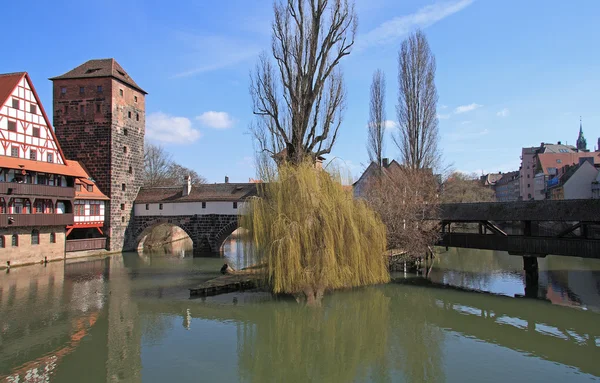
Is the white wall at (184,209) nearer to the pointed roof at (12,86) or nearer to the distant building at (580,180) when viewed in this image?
the pointed roof at (12,86)

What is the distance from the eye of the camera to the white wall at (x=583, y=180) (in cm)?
4034

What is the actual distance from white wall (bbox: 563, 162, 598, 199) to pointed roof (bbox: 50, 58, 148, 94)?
1523 inches

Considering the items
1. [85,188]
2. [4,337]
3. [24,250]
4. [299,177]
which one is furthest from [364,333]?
[85,188]

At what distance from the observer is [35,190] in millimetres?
21469

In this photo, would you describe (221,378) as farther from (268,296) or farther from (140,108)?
(140,108)

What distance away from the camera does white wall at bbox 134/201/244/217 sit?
27250 millimetres

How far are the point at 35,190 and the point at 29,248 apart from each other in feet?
9.39

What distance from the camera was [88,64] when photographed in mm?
28766

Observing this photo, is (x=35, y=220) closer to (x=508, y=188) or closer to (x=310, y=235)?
Result: (x=310, y=235)

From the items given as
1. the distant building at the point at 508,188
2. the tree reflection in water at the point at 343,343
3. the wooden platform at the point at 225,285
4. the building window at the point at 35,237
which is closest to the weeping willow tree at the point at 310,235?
the tree reflection in water at the point at 343,343

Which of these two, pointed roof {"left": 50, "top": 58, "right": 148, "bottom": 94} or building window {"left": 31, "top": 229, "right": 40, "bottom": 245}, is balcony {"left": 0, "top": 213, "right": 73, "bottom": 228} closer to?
building window {"left": 31, "top": 229, "right": 40, "bottom": 245}

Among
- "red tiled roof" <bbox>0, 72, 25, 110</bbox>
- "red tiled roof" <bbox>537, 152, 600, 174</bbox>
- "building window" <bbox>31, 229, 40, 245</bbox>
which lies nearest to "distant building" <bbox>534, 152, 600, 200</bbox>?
"red tiled roof" <bbox>537, 152, 600, 174</bbox>

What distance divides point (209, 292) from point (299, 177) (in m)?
5.17

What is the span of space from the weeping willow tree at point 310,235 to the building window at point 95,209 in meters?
16.5
